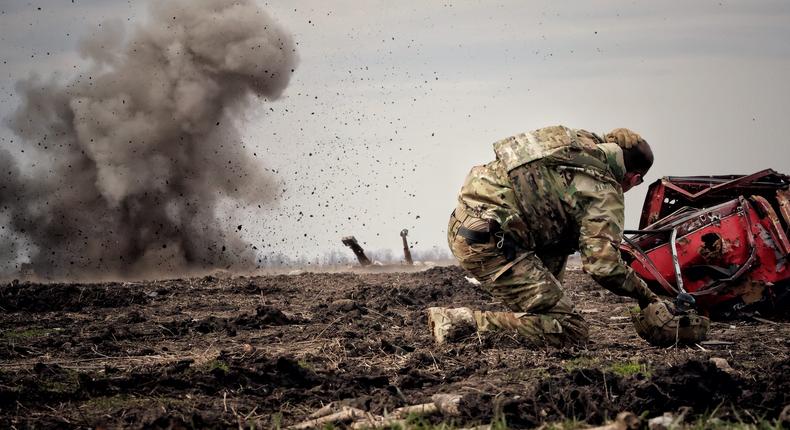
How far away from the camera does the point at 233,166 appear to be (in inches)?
821

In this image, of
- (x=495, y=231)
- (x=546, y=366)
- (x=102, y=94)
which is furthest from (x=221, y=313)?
(x=102, y=94)

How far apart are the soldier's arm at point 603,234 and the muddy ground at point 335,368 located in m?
0.52

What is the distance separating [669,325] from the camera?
21.0 ft

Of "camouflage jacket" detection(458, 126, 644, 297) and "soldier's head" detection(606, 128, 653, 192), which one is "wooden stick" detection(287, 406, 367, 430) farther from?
"soldier's head" detection(606, 128, 653, 192)

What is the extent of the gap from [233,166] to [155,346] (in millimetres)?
13833

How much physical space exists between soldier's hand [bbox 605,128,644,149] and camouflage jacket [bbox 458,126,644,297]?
0.17m

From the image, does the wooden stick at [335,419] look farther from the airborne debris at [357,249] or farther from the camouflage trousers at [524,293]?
the airborne debris at [357,249]

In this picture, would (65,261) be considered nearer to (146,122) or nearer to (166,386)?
(146,122)

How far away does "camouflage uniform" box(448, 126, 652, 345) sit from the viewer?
6.23 m

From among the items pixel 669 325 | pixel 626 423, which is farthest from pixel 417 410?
pixel 669 325

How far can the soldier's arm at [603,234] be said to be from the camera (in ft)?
20.1

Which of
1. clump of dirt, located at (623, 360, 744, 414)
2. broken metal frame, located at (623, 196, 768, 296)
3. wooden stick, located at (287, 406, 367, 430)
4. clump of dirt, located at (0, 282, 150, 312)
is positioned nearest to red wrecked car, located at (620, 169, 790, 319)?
broken metal frame, located at (623, 196, 768, 296)

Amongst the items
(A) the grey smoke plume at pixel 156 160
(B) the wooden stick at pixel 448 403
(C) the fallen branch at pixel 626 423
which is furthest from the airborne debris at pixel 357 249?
(C) the fallen branch at pixel 626 423

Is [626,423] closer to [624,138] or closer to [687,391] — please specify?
[687,391]
